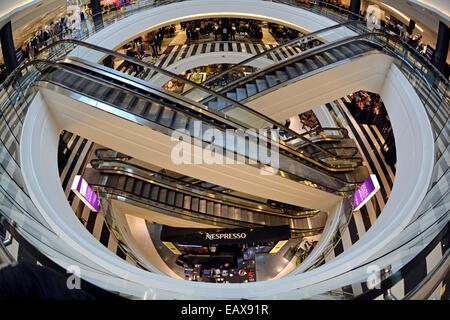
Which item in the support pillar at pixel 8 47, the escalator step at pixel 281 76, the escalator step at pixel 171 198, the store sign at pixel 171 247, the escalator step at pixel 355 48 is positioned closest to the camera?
the escalator step at pixel 355 48

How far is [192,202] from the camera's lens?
761 cm

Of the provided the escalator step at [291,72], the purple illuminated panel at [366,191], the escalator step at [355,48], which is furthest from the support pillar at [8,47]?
the purple illuminated panel at [366,191]

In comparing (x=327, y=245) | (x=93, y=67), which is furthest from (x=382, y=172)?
(x=93, y=67)

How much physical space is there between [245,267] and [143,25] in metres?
9.90

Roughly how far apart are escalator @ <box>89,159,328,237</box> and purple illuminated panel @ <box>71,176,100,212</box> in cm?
41

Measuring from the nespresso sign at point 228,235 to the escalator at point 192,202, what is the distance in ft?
0.77

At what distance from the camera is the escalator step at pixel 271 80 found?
634 cm

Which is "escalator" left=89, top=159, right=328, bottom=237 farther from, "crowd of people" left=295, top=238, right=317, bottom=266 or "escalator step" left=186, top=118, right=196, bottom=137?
"escalator step" left=186, top=118, right=196, bottom=137

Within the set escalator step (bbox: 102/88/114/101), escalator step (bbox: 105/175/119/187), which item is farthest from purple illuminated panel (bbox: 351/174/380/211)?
escalator step (bbox: 105/175/119/187)

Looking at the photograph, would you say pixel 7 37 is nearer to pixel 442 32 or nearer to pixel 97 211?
pixel 97 211

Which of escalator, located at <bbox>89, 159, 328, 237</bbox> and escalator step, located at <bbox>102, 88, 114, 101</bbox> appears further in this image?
escalator, located at <bbox>89, 159, 328, 237</bbox>

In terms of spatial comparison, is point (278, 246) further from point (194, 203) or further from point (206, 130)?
point (206, 130)

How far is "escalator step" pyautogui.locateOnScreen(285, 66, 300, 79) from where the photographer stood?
6297 millimetres

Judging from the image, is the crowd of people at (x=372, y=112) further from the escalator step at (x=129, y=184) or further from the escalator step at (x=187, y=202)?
the escalator step at (x=129, y=184)
